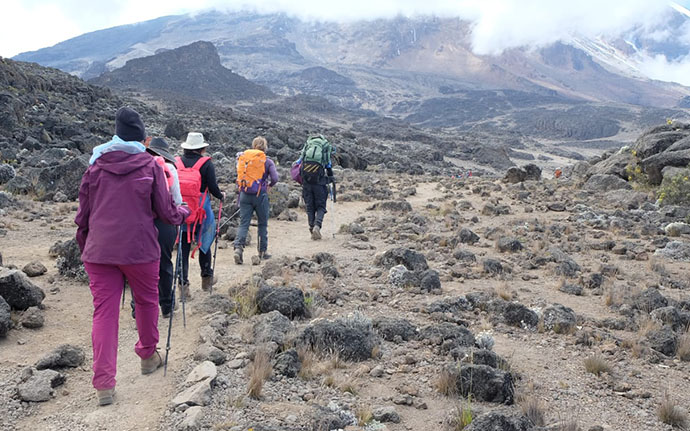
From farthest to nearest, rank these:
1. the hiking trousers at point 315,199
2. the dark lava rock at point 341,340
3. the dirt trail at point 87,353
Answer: the hiking trousers at point 315,199 → the dark lava rock at point 341,340 → the dirt trail at point 87,353

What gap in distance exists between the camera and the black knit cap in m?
3.49

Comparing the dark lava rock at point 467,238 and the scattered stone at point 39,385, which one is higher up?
the scattered stone at point 39,385

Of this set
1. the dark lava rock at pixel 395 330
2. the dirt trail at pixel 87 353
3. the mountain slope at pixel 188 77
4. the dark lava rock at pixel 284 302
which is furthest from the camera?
the mountain slope at pixel 188 77

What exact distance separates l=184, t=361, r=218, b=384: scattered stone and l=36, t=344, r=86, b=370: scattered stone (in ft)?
3.22

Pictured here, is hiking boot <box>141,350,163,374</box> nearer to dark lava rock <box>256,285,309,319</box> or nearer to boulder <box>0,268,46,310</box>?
dark lava rock <box>256,285,309,319</box>

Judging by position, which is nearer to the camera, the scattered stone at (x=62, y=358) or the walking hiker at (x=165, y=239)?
the scattered stone at (x=62, y=358)

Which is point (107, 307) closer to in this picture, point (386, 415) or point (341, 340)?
point (341, 340)

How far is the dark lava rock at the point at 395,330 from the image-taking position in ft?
15.7

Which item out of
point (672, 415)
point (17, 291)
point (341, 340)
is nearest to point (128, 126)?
point (341, 340)

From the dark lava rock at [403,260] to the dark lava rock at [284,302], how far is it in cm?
244

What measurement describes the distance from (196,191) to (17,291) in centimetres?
185

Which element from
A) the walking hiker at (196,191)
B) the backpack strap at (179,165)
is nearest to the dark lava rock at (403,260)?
the walking hiker at (196,191)

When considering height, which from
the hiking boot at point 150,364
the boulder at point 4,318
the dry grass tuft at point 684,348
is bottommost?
the dry grass tuft at point 684,348

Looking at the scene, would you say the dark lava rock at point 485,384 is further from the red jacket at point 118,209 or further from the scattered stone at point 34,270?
the scattered stone at point 34,270
